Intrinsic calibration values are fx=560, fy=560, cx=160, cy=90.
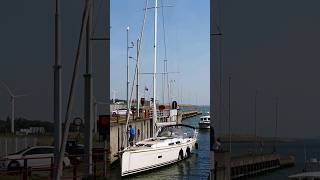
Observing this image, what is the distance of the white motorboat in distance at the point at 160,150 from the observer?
30.6 meters

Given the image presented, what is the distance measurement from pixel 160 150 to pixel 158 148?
54cm

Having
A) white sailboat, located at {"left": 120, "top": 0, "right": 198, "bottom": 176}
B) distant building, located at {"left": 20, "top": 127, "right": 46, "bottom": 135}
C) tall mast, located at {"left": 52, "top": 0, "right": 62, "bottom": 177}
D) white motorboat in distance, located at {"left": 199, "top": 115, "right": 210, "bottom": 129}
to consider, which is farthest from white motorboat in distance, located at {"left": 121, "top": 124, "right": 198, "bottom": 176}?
tall mast, located at {"left": 52, "top": 0, "right": 62, "bottom": 177}

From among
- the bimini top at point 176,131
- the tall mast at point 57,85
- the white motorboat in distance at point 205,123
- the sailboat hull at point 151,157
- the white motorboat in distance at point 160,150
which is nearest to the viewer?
the tall mast at point 57,85

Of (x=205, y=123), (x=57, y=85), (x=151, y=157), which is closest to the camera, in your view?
(x=57, y=85)

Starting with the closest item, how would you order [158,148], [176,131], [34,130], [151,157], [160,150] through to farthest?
1. [34,130]
2. [151,157]
3. [158,148]
4. [160,150]
5. [176,131]

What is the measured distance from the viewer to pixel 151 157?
110 ft

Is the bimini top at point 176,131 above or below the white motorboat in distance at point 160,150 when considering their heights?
→ above

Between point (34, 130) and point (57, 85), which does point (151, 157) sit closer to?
point (34, 130)

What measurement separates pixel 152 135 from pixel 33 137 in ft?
35.2

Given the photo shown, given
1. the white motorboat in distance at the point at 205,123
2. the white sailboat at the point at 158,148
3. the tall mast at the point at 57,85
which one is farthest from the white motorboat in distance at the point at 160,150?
the tall mast at the point at 57,85

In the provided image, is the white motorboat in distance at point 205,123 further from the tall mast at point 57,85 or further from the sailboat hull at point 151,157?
the tall mast at point 57,85

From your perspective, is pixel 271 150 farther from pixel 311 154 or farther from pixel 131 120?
pixel 131 120

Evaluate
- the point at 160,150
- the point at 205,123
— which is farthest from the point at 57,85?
the point at 205,123

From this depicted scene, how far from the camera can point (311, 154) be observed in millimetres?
76125
